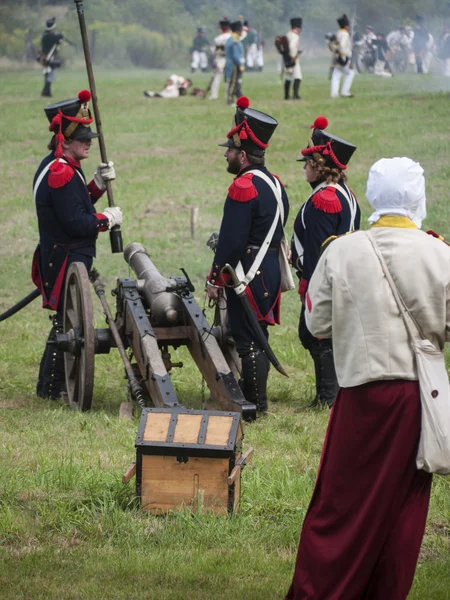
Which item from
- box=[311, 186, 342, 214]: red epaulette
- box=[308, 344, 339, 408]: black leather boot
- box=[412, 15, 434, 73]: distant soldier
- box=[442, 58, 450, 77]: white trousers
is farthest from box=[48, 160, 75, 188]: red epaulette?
box=[442, 58, 450, 77]: white trousers

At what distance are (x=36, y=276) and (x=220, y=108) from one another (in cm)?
1583

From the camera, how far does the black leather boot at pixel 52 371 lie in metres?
7.14

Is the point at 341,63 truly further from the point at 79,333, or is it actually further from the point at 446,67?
the point at 79,333

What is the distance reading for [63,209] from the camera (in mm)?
6754

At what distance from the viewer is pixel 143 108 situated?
23.3 metres

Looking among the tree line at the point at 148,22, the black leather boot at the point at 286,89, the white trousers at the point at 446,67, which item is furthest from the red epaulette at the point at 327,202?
the tree line at the point at 148,22

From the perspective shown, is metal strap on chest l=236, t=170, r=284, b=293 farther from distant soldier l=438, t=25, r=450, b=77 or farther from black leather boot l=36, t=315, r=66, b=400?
distant soldier l=438, t=25, r=450, b=77

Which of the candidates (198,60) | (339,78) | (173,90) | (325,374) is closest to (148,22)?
(198,60)

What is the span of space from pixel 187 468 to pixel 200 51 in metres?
35.0

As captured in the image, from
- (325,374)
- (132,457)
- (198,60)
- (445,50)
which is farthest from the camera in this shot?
(198,60)

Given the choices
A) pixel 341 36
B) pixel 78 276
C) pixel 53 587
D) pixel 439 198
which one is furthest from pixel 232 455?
pixel 341 36

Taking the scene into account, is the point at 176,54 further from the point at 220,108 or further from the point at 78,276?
the point at 78,276

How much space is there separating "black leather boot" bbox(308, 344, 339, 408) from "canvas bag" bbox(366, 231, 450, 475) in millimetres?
3166

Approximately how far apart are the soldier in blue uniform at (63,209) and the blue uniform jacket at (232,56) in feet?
53.3
